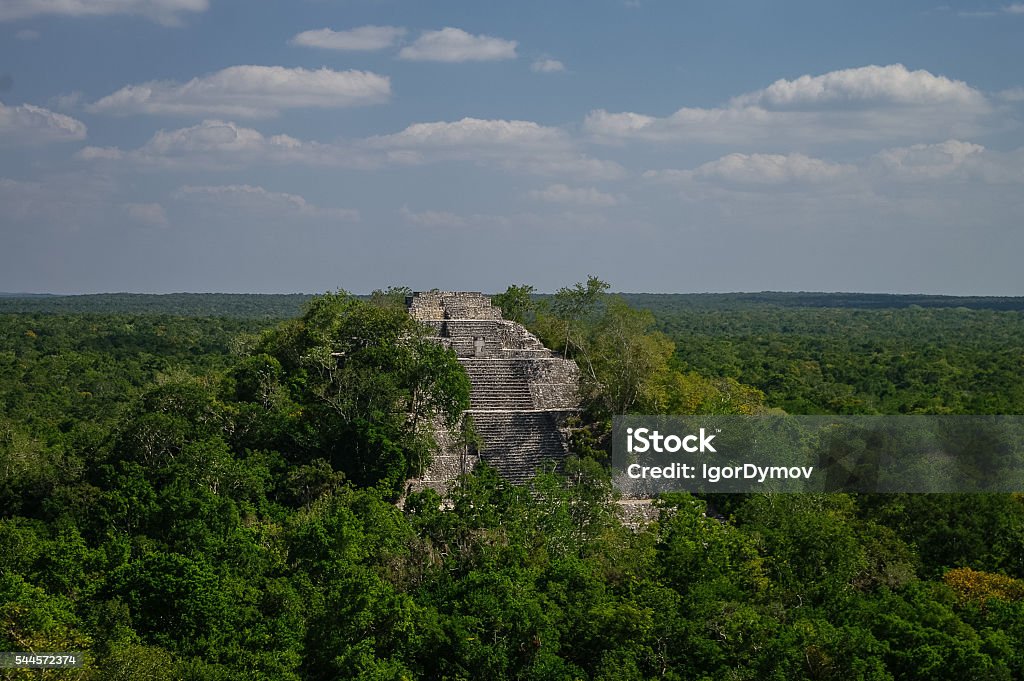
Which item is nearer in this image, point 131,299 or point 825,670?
point 825,670

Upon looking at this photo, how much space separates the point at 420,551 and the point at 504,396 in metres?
7.04

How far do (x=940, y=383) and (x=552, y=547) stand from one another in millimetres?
31419

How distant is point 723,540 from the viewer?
15734 millimetres

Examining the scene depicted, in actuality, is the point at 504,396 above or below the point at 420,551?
above

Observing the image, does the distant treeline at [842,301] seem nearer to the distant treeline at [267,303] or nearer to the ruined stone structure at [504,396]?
the distant treeline at [267,303]

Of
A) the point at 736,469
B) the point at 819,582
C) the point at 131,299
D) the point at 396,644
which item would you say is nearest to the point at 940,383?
the point at 736,469

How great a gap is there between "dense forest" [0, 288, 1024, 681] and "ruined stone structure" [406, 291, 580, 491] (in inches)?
21.0

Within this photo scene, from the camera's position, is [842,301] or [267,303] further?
[842,301]

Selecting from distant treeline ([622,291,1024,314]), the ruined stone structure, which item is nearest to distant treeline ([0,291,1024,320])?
distant treeline ([622,291,1024,314])

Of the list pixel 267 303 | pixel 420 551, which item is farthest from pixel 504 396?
pixel 267 303

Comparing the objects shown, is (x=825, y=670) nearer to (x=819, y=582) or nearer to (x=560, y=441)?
(x=819, y=582)

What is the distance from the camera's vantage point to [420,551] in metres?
16.0

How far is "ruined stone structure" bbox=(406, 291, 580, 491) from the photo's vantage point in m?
20.3

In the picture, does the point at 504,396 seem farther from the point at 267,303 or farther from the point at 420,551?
the point at 267,303
